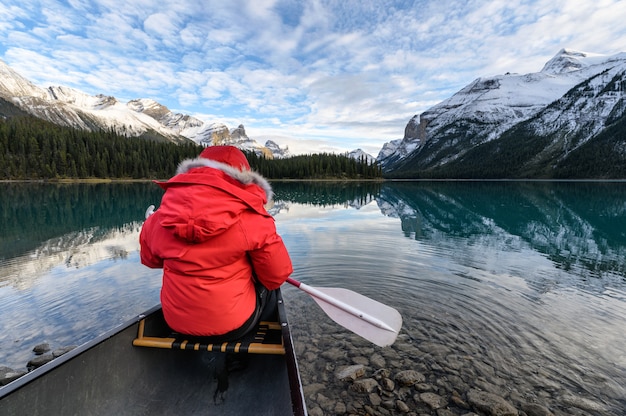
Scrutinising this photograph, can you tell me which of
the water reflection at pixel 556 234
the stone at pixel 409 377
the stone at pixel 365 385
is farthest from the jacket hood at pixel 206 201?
the water reflection at pixel 556 234

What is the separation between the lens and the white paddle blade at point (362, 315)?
5996 mm

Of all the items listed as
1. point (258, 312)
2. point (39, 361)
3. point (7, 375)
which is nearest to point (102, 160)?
point (39, 361)

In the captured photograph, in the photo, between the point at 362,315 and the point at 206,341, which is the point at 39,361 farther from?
the point at 362,315

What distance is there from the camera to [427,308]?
29.9 ft

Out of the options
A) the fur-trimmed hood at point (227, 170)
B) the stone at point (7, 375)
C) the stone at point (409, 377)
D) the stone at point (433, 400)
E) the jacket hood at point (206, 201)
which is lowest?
the stone at point (7, 375)

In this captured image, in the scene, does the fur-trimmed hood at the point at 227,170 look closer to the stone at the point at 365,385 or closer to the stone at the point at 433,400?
the stone at the point at 365,385

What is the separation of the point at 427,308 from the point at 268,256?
675cm

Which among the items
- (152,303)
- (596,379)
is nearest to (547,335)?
(596,379)

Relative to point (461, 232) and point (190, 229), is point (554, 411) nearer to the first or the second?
point (190, 229)

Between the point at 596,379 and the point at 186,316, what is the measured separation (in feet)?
23.8

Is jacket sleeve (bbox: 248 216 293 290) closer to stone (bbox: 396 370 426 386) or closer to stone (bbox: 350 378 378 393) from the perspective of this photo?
stone (bbox: 350 378 378 393)

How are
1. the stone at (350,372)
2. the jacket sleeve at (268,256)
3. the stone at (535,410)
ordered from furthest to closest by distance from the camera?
the stone at (350,372)
the stone at (535,410)
the jacket sleeve at (268,256)

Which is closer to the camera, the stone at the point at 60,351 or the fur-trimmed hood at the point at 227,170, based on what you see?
the fur-trimmed hood at the point at 227,170

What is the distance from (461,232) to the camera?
2158 centimetres
